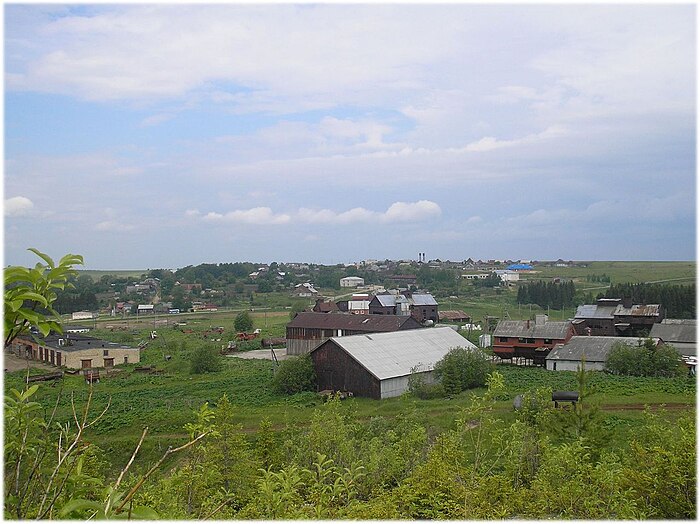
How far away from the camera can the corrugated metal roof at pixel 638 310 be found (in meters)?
29.2

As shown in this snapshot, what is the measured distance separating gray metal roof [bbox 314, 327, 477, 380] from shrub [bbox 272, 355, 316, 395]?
1.18 m

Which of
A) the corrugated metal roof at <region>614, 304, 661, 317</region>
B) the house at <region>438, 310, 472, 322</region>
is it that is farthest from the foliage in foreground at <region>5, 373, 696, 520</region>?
the house at <region>438, 310, 472, 322</region>

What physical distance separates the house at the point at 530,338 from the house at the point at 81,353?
1592cm

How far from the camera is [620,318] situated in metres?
29.8

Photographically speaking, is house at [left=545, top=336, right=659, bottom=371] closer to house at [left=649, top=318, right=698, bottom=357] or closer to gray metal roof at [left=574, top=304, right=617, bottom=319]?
house at [left=649, top=318, right=698, bottom=357]

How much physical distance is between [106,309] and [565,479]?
5153cm

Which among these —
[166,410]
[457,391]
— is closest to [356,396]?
[457,391]

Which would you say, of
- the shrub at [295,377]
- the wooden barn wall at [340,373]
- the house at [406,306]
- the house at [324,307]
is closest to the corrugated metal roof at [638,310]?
the house at [406,306]

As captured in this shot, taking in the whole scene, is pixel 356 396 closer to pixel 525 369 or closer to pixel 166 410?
pixel 166 410

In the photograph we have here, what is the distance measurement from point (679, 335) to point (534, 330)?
5621mm

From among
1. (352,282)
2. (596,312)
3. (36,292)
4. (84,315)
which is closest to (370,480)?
(36,292)

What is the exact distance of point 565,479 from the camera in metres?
6.04

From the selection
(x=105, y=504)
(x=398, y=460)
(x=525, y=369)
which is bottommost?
(x=525, y=369)

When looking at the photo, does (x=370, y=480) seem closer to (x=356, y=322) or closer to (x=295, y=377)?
(x=295, y=377)
